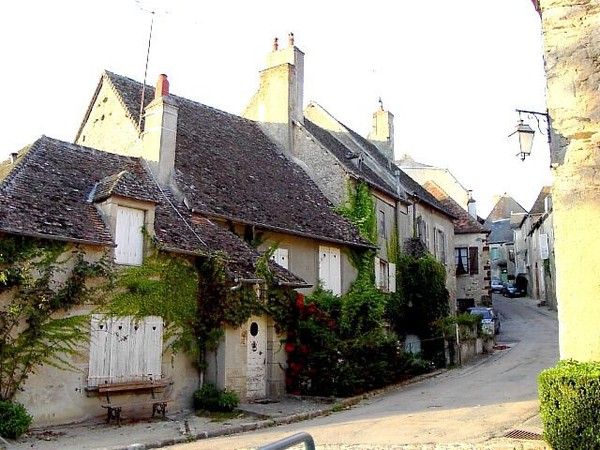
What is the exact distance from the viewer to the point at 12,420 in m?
10.4

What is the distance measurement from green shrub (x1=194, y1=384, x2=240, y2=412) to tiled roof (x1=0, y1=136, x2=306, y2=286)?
8.13 feet

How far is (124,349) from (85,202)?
320cm

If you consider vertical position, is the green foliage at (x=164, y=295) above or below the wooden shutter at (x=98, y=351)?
above

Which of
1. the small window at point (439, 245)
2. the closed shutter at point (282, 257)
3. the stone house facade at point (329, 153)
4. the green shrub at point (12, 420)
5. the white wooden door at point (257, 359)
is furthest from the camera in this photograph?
the small window at point (439, 245)

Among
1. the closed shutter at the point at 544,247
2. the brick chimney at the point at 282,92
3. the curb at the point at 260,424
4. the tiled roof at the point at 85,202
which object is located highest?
the brick chimney at the point at 282,92

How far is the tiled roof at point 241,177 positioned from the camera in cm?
1644

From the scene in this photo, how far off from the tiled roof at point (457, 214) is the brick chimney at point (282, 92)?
12.8 m

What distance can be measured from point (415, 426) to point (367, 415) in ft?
5.96

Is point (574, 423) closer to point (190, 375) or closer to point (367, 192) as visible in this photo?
point (190, 375)

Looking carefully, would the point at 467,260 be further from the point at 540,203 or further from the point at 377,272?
the point at 540,203

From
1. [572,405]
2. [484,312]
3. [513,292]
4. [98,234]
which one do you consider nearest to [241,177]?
[98,234]

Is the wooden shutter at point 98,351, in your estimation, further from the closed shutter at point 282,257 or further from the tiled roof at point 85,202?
the closed shutter at point 282,257

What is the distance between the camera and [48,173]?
1354cm

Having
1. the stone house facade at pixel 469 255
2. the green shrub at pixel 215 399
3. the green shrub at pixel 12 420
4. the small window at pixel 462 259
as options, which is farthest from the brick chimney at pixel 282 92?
the small window at pixel 462 259
